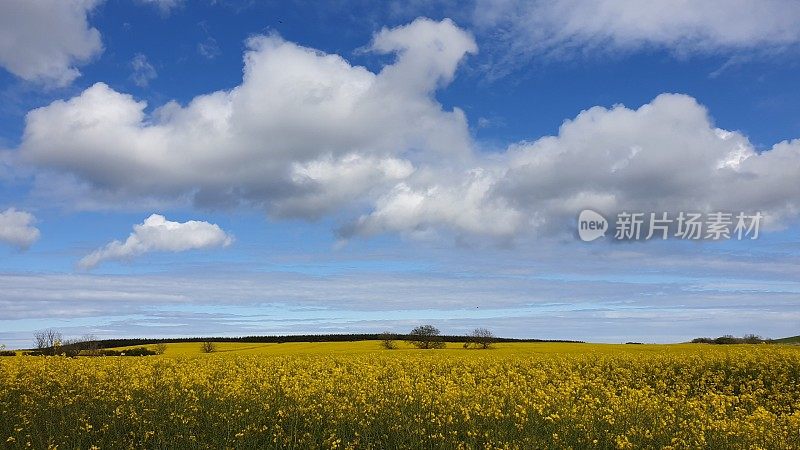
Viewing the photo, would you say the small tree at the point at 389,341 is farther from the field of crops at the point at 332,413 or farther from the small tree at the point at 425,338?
the field of crops at the point at 332,413

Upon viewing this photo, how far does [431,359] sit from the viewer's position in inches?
966

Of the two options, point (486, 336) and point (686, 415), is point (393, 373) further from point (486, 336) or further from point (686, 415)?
point (486, 336)

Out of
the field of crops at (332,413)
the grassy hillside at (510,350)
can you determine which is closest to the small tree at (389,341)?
the grassy hillside at (510,350)

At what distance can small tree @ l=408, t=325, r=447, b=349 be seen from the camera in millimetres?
51656

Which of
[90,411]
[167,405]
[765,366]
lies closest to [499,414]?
[167,405]

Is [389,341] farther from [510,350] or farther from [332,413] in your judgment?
[332,413]

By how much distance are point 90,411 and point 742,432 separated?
13.7 m

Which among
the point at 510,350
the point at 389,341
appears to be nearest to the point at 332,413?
the point at 510,350

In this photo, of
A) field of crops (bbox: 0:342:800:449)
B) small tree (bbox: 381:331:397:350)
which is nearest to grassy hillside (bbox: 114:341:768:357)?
small tree (bbox: 381:331:397:350)

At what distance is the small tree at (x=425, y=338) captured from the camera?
51656 millimetres

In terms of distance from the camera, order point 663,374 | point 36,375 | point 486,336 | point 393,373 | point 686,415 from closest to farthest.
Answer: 1. point 686,415
2. point 36,375
3. point 393,373
4. point 663,374
5. point 486,336

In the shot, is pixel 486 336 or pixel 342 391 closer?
pixel 342 391

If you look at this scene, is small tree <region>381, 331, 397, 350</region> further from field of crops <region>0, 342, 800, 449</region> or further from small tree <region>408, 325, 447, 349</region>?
field of crops <region>0, 342, 800, 449</region>

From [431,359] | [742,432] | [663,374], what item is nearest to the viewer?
[742,432]
